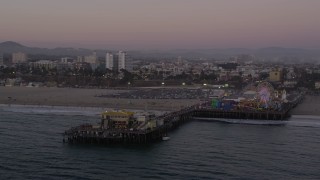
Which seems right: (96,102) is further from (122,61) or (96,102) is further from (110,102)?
(122,61)

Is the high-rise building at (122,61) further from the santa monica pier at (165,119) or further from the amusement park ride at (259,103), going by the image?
the amusement park ride at (259,103)

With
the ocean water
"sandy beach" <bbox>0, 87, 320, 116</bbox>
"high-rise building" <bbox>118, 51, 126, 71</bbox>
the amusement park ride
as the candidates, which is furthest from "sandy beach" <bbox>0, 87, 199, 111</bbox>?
"high-rise building" <bbox>118, 51, 126, 71</bbox>

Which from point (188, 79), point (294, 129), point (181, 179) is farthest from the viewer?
point (188, 79)

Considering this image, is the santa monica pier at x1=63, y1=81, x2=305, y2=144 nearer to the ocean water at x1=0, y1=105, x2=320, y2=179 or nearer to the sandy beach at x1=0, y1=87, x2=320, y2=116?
the ocean water at x1=0, y1=105, x2=320, y2=179

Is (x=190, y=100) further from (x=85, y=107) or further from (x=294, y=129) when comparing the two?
(x=294, y=129)

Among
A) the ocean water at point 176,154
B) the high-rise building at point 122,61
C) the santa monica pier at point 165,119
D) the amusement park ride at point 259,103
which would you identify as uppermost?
the high-rise building at point 122,61

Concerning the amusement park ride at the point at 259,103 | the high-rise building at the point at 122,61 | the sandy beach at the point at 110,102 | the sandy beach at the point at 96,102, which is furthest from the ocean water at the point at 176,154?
the high-rise building at the point at 122,61

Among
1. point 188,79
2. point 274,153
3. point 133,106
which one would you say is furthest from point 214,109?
point 188,79

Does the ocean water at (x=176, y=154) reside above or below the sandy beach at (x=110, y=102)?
below
